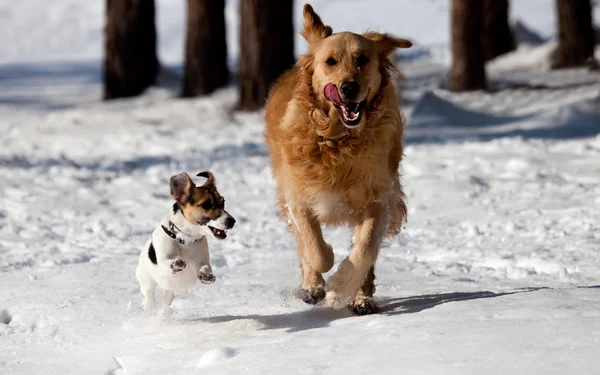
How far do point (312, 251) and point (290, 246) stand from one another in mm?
1925

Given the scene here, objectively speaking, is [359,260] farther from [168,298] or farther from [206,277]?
[168,298]

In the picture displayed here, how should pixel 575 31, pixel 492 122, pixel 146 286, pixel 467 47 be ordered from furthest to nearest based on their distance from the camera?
pixel 575 31 → pixel 467 47 → pixel 492 122 → pixel 146 286

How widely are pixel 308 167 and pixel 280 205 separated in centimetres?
95

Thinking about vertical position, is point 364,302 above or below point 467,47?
below

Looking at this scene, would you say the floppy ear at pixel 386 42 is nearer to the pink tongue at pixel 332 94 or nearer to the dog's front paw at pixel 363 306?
the pink tongue at pixel 332 94

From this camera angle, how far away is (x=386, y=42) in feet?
17.4

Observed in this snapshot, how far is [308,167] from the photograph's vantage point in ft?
17.1

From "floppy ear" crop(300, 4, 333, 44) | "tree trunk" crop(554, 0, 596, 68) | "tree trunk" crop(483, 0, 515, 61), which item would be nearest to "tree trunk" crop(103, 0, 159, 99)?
"tree trunk" crop(483, 0, 515, 61)

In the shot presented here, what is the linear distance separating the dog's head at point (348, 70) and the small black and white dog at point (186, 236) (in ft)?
2.59

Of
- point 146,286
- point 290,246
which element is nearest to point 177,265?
point 146,286

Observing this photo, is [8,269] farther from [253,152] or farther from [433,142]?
[433,142]

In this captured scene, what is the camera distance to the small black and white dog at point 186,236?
480 centimetres

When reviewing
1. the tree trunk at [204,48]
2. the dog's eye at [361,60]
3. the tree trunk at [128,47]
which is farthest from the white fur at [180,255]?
the tree trunk at [128,47]

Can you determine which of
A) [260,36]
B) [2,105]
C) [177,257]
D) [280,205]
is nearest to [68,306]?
[177,257]
